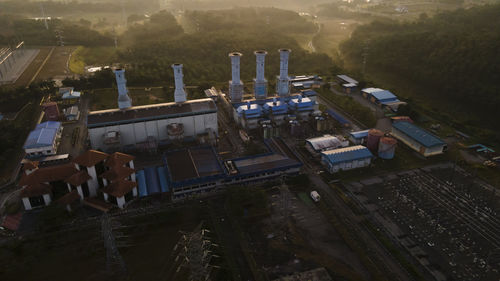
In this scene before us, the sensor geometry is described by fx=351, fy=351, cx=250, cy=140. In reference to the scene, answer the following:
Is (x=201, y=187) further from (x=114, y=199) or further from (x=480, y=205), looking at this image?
(x=480, y=205)

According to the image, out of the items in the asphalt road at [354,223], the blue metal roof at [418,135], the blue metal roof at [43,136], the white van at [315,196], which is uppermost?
the blue metal roof at [43,136]

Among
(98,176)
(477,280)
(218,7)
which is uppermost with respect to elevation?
(218,7)

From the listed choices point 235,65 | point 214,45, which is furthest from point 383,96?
point 214,45

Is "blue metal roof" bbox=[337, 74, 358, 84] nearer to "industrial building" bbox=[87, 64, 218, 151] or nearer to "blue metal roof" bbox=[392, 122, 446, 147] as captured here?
"blue metal roof" bbox=[392, 122, 446, 147]

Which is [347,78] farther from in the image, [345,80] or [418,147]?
[418,147]

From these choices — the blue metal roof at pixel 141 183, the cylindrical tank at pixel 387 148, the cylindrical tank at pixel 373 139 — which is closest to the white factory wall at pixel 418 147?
the cylindrical tank at pixel 387 148

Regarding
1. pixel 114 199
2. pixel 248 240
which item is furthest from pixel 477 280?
pixel 114 199

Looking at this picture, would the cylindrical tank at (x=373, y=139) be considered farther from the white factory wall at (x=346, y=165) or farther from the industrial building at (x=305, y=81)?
the industrial building at (x=305, y=81)
